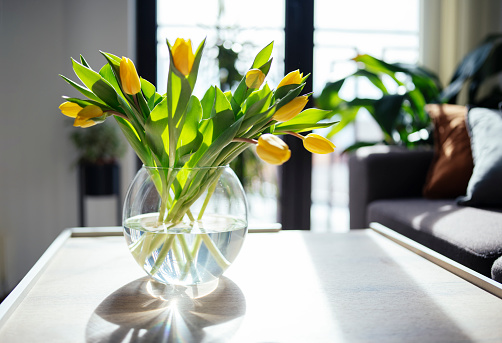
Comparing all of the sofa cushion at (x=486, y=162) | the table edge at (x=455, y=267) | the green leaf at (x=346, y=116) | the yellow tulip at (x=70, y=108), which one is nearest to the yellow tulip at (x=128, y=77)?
the yellow tulip at (x=70, y=108)

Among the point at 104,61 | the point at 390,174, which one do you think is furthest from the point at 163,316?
the point at 104,61

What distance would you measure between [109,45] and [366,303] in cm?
228

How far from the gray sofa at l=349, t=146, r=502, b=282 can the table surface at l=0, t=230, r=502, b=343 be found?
0.33m

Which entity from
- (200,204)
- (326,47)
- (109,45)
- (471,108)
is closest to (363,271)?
(200,204)

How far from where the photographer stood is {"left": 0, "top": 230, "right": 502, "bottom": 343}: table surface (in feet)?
1.98

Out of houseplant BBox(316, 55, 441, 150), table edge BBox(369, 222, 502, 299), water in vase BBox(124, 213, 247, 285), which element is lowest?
table edge BBox(369, 222, 502, 299)

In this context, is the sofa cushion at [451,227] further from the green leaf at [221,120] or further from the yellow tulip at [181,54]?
the yellow tulip at [181,54]

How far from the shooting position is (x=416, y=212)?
165cm

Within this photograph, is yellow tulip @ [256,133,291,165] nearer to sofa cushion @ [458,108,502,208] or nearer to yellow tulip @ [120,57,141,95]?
yellow tulip @ [120,57,141,95]

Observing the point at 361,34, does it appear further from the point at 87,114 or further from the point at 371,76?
the point at 87,114

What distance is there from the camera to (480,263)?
1172 millimetres

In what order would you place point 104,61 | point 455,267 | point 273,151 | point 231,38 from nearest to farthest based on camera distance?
1. point 273,151
2. point 455,267
3. point 104,61
4. point 231,38

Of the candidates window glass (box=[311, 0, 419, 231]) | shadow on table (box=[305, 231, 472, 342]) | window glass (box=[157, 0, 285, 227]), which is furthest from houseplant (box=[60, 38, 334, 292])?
window glass (box=[311, 0, 419, 231])

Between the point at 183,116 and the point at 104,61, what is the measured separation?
82.7 inches
